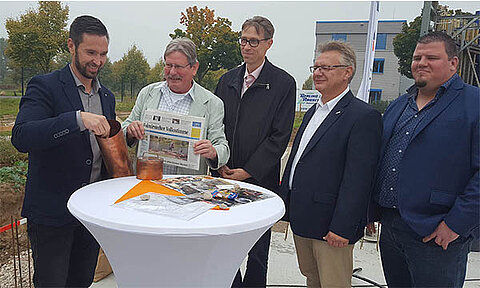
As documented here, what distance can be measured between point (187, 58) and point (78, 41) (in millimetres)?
605

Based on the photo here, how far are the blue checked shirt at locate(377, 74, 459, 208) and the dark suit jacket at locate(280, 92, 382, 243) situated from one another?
95 mm

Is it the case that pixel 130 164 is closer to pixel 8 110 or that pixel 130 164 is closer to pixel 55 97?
pixel 55 97

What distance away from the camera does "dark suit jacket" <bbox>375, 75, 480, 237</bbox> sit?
1.71 metres

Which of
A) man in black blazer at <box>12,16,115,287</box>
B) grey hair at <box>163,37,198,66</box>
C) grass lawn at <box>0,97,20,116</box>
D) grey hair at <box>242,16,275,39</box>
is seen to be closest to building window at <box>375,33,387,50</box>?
grass lawn at <box>0,97,20,116</box>

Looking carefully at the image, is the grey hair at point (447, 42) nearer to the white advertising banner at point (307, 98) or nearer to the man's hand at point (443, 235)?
the man's hand at point (443, 235)

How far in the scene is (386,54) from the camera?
2689 cm

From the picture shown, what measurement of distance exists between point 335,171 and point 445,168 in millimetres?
551

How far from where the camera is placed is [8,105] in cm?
545

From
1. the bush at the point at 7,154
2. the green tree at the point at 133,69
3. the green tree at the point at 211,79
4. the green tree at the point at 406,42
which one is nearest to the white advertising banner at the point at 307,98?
the green tree at the point at 211,79

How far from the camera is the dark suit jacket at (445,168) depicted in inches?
67.4

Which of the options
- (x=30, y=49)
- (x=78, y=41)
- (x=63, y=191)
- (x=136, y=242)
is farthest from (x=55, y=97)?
(x=30, y=49)

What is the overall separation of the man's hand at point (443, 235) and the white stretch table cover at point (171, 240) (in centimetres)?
86

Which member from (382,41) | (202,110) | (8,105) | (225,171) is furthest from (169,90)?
(382,41)

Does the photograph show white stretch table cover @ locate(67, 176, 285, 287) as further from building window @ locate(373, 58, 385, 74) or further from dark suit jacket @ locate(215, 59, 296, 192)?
building window @ locate(373, 58, 385, 74)
